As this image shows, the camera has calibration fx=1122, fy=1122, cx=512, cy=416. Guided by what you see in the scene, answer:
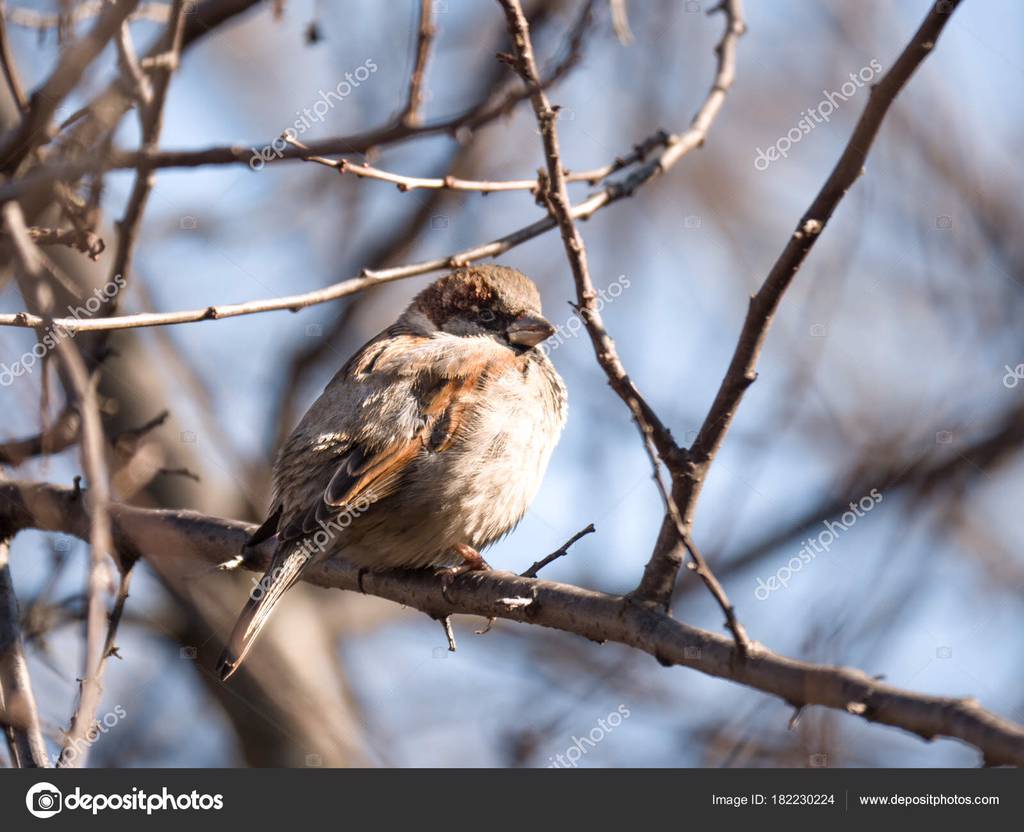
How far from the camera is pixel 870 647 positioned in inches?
138

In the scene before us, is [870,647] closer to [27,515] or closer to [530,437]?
[530,437]

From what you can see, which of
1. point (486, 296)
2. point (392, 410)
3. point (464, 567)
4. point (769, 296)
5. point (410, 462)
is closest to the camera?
point (769, 296)

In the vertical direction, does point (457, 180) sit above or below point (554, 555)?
above

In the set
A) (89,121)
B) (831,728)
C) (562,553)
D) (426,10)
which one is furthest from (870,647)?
(89,121)

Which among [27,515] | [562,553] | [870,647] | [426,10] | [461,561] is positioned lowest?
[870,647]

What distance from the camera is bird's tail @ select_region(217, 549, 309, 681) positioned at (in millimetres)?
4145

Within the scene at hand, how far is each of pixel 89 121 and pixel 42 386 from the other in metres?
0.93

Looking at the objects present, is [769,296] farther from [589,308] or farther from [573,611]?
[573,611]

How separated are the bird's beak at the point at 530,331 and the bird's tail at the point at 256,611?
172cm

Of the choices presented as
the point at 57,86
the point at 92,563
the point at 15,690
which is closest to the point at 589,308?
the point at 92,563
